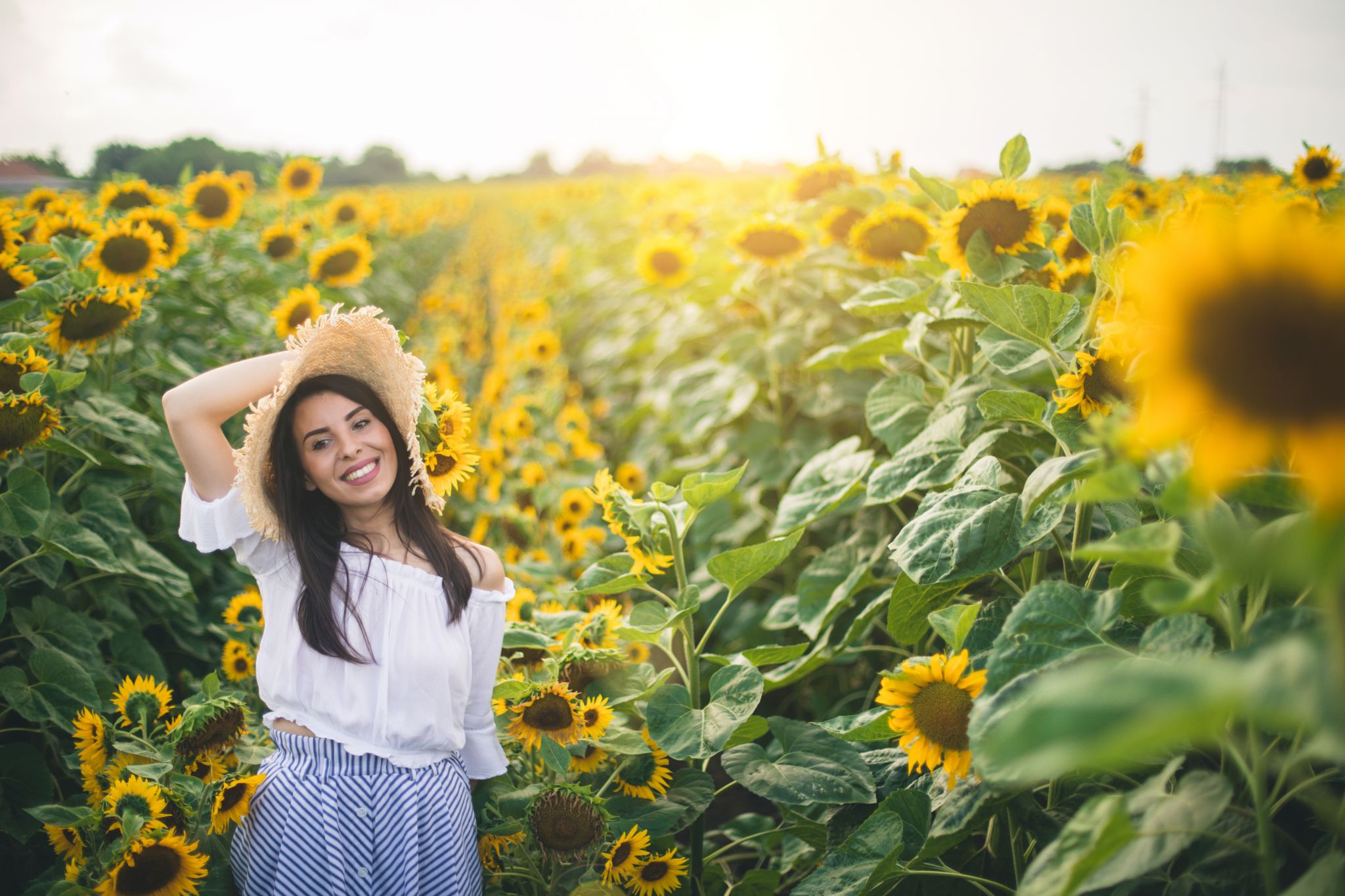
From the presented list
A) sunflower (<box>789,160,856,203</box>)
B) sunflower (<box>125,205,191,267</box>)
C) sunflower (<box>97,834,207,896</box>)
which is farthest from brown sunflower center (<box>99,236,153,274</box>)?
sunflower (<box>789,160,856,203</box>)

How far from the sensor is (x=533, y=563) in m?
2.83

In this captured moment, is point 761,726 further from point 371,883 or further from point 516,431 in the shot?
point 516,431

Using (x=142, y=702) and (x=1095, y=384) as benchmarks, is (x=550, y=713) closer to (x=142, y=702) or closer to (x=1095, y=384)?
(x=142, y=702)

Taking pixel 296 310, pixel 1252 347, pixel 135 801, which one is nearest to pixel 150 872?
pixel 135 801

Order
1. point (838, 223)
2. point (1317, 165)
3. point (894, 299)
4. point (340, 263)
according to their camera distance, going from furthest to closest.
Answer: point (340, 263)
point (838, 223)
point (1317, 165)
point (894, 299)

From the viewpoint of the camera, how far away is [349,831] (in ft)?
5.57

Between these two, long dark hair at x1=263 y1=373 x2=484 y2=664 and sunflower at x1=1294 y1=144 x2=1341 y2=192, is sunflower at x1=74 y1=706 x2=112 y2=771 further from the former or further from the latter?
sunflower at x1=1294 y1=144 x2=1341 y2=192

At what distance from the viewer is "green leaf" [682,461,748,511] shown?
5.60ft

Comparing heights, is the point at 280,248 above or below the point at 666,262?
above

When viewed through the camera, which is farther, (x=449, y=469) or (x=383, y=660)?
(x=449, y=469)

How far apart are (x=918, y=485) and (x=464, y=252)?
1418 cm

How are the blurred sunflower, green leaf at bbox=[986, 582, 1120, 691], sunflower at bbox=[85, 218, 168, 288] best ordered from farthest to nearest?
1. the blurred sunflower
2. sunflower at bbox=[85, 218, 168, 288]
3. green leaf at bbox=[986, 582, 1120, 691]

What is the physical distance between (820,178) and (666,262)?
3.52ft

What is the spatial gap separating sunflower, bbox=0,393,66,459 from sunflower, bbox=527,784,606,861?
149cm
